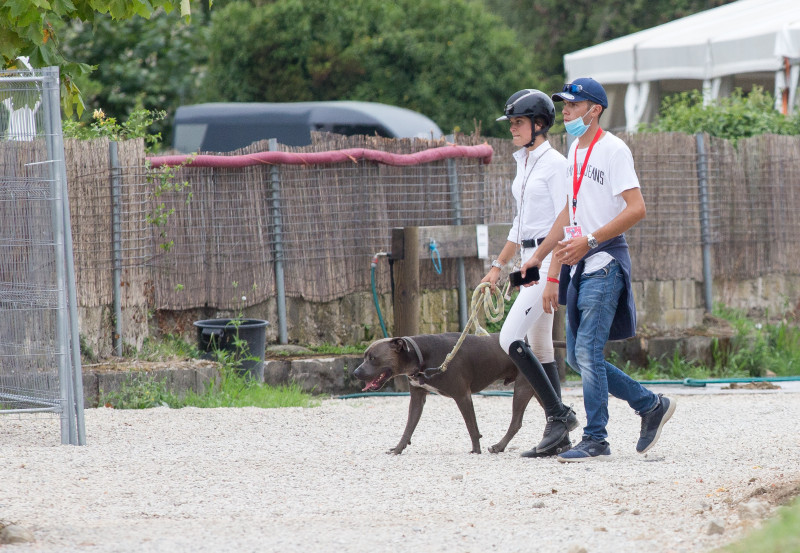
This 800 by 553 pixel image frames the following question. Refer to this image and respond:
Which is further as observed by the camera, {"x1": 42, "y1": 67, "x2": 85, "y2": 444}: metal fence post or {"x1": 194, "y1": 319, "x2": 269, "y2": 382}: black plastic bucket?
{"x1": 194, "y1": 319, "x2": 269, "y2": 382}: black plastic bucket

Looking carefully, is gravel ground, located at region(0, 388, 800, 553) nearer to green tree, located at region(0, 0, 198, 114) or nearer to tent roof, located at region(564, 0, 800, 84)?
green tree, located at region(0, 0, 198, 114)

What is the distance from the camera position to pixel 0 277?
7.75 metres

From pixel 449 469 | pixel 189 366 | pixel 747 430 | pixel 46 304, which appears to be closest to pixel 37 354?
pixel 46 304

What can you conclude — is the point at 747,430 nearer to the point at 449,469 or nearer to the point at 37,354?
the point at 449,469

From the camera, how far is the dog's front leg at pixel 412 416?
720cm

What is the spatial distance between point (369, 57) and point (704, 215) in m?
14.7

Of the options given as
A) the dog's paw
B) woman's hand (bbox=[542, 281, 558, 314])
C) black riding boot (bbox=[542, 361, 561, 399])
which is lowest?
the dog's paw

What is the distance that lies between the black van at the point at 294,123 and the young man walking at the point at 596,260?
40.0 feet

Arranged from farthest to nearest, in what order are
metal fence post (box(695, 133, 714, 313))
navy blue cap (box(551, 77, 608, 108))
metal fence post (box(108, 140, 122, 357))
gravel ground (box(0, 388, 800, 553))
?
metal fence post (box(695, 133, 714, 313)) < metal fence post (box(108, 140, 122, 357)) < navy blue cap (box(551, 77, 608, 108)) < gravel ground (box(0, 388, 800, 553))

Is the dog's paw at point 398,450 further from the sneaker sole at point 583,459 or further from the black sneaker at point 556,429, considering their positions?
the sneaker sole at point 583,459

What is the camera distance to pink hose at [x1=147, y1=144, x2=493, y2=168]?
10.7 meters

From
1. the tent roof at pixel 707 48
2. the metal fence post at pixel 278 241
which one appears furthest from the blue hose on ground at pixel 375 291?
the tent roof at pixel 707 48

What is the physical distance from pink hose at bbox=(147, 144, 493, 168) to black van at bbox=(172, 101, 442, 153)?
23.1 feet

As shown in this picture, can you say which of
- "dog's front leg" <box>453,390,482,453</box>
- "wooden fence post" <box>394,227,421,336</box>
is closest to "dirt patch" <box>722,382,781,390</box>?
"wooden fence post" <box>394,227,421,336</box>
